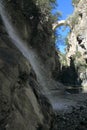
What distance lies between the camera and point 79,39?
56.0m

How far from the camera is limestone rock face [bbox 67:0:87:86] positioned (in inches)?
2116

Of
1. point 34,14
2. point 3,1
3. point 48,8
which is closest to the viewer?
point 3,1

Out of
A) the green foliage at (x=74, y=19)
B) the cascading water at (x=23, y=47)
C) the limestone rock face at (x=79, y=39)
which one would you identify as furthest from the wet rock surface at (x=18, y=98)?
the green foliage at (x=74, y=19)

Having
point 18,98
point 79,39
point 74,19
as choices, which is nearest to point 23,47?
point 18,98

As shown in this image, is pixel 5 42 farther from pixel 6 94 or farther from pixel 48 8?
pixel 48 8

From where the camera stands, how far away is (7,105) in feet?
20.1

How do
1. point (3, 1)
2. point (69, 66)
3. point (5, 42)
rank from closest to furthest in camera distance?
point (5, 42)
point (3, 1)
point (69, 66)

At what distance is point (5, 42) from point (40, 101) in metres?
1.95

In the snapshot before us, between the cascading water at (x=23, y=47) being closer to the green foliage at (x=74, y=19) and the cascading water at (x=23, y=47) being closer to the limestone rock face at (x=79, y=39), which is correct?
the limestone rock face at (x=79, y=39)

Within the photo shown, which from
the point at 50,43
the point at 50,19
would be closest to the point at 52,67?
the point at 50,43

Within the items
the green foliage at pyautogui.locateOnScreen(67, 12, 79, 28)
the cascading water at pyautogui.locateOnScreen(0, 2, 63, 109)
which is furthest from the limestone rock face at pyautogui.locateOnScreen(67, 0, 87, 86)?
the cascading water at pyautogui.locateOnScreen(0, 2, 63, 109)

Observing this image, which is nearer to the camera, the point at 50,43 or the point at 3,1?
the point at 3,1

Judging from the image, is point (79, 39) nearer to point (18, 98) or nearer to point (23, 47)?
point (23, 47)

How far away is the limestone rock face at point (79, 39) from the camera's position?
176 feet
